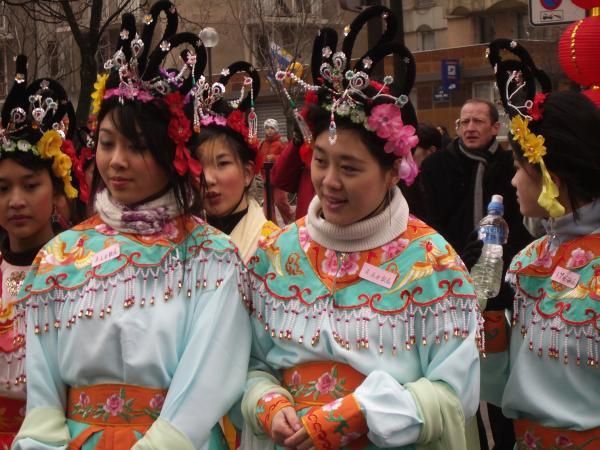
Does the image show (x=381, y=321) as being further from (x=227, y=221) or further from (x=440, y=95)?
(x=440, y=95)

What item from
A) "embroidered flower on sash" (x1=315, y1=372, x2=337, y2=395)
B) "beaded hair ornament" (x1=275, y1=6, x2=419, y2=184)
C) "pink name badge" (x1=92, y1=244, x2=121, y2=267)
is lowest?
"embroidered flower on sash" (x1=315, y1=372, x2=337, y2=395)

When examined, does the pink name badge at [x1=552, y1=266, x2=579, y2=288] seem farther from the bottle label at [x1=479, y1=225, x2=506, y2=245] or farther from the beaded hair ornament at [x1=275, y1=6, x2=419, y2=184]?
the beaded hair ornament at [x1=275, y1=6, x2=419, y2=184]

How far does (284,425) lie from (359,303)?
46cm

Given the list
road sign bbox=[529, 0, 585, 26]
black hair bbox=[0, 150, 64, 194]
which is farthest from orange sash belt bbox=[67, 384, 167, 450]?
road sign bbox=[529, 0, 585, 26]

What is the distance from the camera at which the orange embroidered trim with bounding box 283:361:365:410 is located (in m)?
3.40

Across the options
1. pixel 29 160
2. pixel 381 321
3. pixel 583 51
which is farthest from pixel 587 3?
pixel 381 321

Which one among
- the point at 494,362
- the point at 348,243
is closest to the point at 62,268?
the point at 348,243

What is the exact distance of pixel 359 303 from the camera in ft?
11.3

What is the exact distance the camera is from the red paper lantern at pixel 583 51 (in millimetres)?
6781

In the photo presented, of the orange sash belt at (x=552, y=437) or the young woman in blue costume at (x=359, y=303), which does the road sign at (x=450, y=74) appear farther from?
the young woman in blue costume at (x=359, y=303)

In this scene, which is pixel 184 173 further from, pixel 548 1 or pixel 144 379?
pixel 548 1

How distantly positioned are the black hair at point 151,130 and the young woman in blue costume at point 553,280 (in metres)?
1.24

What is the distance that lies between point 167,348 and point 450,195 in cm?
372

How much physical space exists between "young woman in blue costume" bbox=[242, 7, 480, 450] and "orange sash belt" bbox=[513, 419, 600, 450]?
51 centimetres
